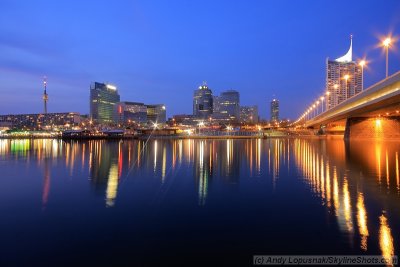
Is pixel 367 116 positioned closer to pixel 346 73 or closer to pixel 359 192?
pixel 346 73

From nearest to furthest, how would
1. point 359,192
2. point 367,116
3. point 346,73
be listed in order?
point 359,192
point 367,116
point 346,73

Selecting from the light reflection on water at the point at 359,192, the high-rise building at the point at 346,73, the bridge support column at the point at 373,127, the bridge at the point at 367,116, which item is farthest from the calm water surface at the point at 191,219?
the high-rise building at the point at 346,73

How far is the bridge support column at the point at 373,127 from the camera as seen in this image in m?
65.9

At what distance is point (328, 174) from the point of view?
68.0 ft

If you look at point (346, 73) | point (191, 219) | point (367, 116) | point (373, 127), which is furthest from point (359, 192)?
point (346, 73)

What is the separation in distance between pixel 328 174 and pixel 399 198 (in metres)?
7.10

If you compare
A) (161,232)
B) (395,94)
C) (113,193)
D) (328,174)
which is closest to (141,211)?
(161,232)

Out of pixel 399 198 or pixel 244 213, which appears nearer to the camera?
pixel 244 213

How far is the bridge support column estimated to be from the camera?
65.9 m

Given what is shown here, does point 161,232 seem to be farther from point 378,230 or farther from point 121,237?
point 378,230

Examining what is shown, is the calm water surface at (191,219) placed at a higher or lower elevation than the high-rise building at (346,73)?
lower

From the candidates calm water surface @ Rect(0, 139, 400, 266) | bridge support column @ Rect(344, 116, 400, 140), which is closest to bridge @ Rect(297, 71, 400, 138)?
bridge support column @ Rect(344, 116, 400, 140)

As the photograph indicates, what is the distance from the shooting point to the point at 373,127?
68.6m

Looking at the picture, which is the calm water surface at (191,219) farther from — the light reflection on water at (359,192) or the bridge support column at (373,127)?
the bridge support column at (373,127)
